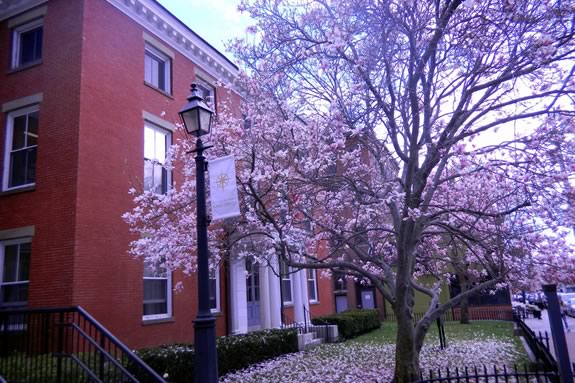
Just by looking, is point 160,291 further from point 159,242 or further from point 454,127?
point 454,127

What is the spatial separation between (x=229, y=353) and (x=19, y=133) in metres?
8.44

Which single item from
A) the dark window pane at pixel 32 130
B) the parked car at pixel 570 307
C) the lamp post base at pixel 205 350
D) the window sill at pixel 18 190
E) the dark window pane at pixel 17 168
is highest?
the dark window pane at pixel 32 130

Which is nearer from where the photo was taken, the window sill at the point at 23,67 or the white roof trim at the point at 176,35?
the window sill at the point at 23,67

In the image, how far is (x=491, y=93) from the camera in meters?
8.87

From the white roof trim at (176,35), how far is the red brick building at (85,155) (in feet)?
0.15

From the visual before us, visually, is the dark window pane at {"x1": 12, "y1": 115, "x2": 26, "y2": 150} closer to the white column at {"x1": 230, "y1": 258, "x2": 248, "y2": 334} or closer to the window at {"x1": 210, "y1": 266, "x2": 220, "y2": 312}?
the window at {"x1": 210, "y1": 266, "x2": 220, "y2": 312}

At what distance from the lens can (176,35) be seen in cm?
1595

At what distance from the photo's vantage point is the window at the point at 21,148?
12922 millimetres

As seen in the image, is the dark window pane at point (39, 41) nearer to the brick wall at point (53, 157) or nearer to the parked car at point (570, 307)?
the brick wall at point (53, 157)

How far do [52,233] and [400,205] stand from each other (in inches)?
332

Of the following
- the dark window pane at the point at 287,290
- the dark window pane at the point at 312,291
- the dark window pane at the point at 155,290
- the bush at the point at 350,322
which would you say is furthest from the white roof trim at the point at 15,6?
the dark window pane at the point at 312,291

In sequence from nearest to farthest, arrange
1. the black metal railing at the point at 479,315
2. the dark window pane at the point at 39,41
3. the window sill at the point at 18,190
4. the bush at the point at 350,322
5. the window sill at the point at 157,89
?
the window sill at the point at 18,190
the dark window pane at the point at 39,41
the window sill at the point at 157,89
the bush at the point at 350,322
the black metal railing at the point at 479,315

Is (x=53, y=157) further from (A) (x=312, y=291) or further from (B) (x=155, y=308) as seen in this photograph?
(A) (x=312, y=291)

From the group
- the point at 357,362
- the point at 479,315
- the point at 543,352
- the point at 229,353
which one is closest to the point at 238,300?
the point at 229,353
